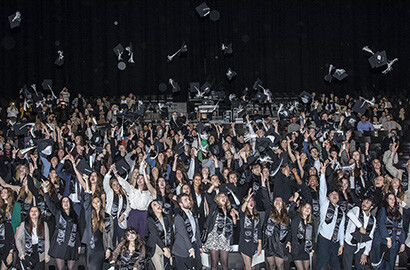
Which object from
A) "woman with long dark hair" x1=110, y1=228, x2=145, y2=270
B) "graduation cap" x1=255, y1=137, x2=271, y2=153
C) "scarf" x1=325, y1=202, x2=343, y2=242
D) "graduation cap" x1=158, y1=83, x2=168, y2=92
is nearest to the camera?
"woman with long dark hair" x1=110, y1=228, x2=145, y2=270

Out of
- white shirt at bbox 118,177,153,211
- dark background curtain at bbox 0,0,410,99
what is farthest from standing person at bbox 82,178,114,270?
dark background curtain at bbox 0,0,410,99

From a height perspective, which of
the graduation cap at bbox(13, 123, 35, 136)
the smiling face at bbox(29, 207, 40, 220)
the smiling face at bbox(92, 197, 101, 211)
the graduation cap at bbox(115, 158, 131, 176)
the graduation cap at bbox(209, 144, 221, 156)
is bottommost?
the smiling face at bbox(29, 207, 40, 220)

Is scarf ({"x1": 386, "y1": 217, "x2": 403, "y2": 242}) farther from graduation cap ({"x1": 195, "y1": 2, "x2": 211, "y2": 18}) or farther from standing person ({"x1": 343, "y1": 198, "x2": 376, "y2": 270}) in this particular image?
graduation cap ({"x1": 195, "y1": 2, "x2": 211, "y2": 18})

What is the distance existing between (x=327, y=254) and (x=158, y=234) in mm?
2406

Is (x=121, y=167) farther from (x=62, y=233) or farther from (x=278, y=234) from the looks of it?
(x=278, y=234)

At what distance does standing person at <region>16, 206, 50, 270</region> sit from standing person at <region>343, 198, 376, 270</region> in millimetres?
4184

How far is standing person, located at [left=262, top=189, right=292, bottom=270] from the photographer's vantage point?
647 cm

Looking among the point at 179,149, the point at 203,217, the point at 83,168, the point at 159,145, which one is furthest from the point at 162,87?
the point at 203,217

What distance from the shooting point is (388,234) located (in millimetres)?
6691

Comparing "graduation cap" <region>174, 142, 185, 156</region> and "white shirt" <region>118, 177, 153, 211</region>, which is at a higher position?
"graduation cap" <region>174, 142, 185, 156</region>

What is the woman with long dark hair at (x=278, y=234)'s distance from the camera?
6473 mm

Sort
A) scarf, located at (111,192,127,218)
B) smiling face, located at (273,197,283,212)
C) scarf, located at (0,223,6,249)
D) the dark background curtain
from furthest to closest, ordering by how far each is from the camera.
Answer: the dark background curtain, scarf, located at (111,192,127,218), smiling face, located at (273,197,283,212), scarf, located at (0,223,6,249)

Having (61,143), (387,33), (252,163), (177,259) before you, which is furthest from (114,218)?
(387,33)

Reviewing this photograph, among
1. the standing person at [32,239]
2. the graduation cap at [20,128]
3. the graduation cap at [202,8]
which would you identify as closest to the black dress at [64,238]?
the standing person at [32,239]
